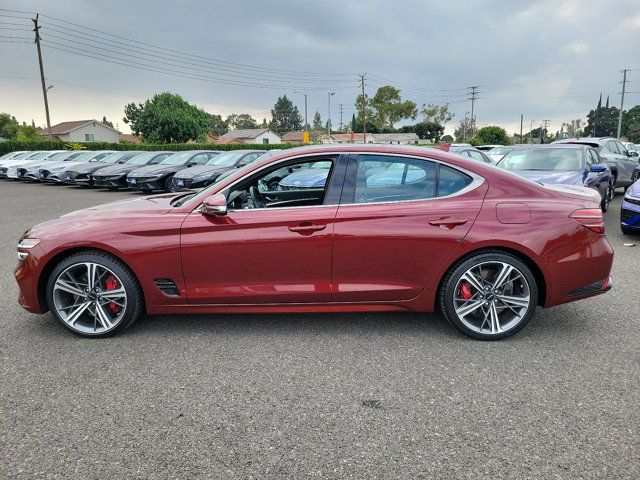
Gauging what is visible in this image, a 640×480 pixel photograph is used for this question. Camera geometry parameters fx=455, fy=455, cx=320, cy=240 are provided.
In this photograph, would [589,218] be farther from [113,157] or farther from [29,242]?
[113,157]

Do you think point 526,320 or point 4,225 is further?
point 4,225

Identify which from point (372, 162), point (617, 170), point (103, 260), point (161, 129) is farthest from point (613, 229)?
point (161, 129)

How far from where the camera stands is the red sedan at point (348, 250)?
350cm

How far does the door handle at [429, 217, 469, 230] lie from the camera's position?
3494 millimetres

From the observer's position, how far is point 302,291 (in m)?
3.60

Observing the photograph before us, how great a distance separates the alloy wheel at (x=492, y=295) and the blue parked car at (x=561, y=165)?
5.01m

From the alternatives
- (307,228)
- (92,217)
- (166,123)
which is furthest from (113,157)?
(166,123)

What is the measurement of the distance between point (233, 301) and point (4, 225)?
26.9 ft

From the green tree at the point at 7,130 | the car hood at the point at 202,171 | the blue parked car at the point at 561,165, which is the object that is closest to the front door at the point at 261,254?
the blue parked car at the point at 561,165

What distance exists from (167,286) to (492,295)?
258 cm

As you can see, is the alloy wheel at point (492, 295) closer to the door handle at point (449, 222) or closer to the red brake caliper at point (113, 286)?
the door handle at point (449, 222)

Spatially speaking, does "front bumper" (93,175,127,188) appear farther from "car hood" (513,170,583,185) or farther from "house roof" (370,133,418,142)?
"house roof" (370,133,418,142)

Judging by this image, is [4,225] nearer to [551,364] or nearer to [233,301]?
[233,301]

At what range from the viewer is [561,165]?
8.65 meters
